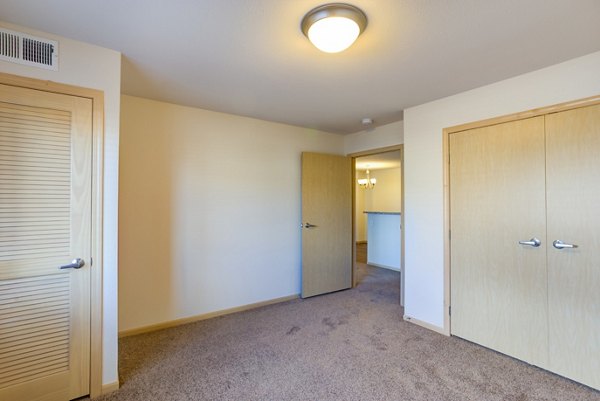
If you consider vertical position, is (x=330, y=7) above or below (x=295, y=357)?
above

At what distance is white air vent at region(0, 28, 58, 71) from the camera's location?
1.73 m

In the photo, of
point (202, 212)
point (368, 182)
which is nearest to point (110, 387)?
point (202, 212)

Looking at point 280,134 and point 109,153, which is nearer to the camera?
point 109,153

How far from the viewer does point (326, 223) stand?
4.19m

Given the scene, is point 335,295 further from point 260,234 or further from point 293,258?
point 260,234

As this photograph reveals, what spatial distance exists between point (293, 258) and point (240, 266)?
31.4 inches

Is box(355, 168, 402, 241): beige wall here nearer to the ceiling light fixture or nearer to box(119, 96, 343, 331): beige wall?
box(119, 96, 343, 331): beige wall

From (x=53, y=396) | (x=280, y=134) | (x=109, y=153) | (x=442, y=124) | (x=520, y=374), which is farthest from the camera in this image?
(x=280, y=134)

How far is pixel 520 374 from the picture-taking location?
7.28ft

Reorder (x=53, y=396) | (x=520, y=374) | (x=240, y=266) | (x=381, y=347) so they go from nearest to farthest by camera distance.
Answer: (x=53, y=396) → (x=520, y=374) → (x=381, y=347) → (x=240, y=266)

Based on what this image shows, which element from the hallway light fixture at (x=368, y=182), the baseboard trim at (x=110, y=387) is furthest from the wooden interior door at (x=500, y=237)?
the hallway light fixture at (x=368, y=182)

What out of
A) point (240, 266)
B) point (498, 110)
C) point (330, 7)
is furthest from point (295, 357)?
point (498, 110)

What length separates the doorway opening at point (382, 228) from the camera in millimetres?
4707

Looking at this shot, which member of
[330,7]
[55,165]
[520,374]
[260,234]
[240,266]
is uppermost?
[330,7]
